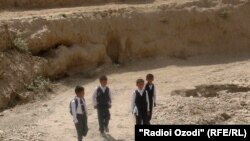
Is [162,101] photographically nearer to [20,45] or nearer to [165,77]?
[165,77]

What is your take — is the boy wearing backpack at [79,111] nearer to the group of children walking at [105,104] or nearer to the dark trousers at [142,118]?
the group of children walking at [105,104]

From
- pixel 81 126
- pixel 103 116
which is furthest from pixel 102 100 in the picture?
pixel 81 126

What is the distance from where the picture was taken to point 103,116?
12.5m

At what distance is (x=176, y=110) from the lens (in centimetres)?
1400

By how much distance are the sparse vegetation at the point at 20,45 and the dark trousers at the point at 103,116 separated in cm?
589

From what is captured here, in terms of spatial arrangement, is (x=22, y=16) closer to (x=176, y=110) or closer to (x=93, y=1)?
(x=93, y=1)

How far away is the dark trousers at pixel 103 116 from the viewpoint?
1243cm

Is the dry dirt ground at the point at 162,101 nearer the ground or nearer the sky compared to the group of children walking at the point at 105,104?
nearer the ground

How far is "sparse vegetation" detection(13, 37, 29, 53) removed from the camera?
1748cm

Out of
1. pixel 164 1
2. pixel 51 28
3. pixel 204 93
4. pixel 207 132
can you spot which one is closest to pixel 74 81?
pixel 51 28

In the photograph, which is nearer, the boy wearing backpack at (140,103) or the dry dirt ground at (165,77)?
the boy wearing backpack at (140,103)

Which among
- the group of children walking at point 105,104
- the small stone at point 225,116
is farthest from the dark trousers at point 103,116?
the small stone at point 225,116

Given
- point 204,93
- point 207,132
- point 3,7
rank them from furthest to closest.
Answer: point 3,7 → point 204,93 → point 207,132

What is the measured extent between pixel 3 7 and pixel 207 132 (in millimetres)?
14299
